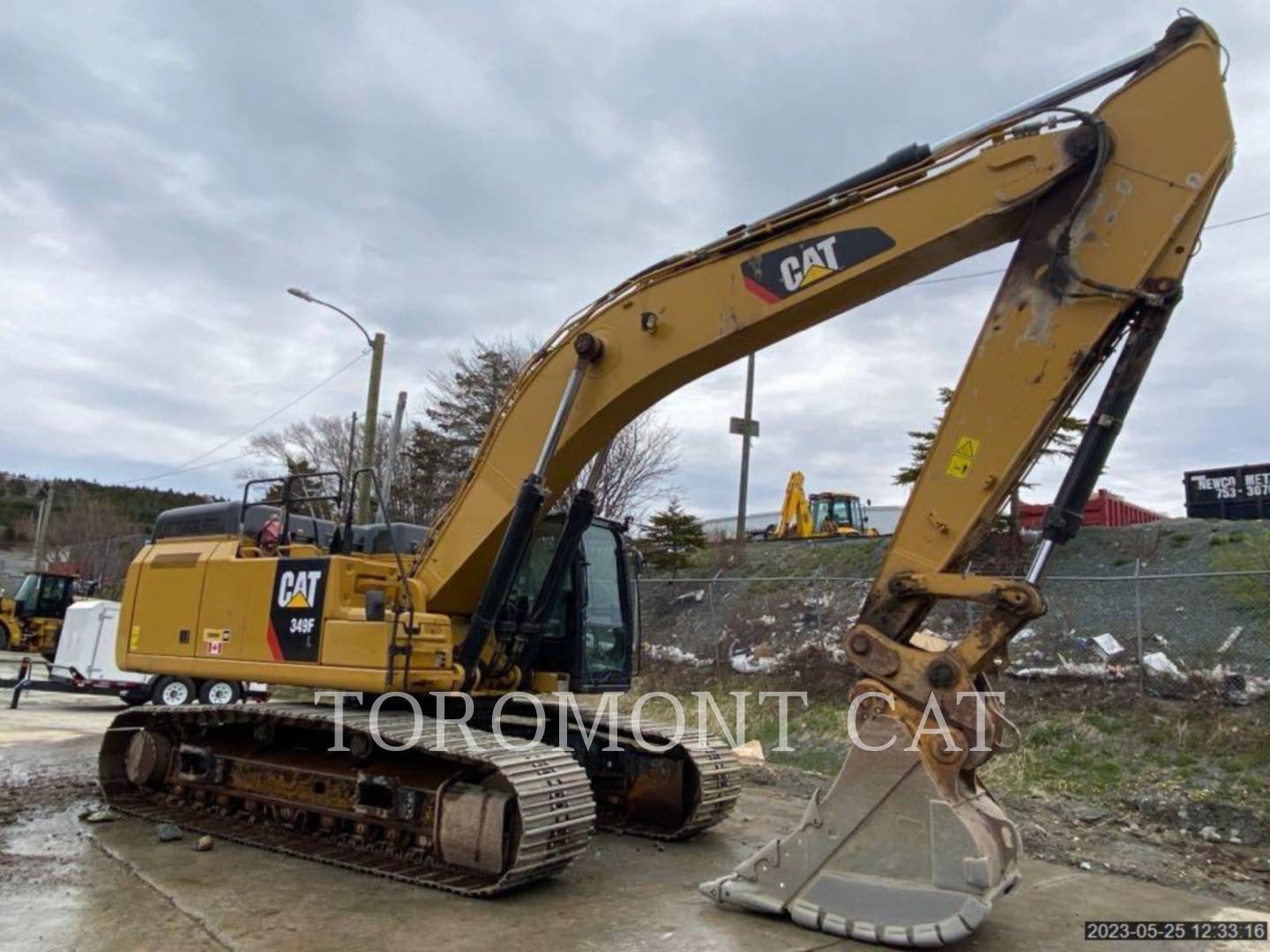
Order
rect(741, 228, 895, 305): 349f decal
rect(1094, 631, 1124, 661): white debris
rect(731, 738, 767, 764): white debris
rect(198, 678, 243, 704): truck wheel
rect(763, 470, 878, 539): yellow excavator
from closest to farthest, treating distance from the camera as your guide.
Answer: rect(741, 228, 895, 305): 349f decal → rect(731, 738, 767, 764): white debris → rect(1094, 631, 1124, 661): white debris → rect(198, 678, 243, 704): truck wheel → rect(763, 470, 878, 539): yellow excavator

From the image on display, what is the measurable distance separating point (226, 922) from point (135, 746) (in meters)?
3.34

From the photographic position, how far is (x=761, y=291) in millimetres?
5539

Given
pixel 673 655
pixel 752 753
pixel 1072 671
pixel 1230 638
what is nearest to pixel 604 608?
pixel 752 753

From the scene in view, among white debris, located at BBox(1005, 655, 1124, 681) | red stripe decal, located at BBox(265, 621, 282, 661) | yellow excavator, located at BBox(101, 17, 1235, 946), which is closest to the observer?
yellow excavator, located at BBox(101, 17, 1235, 946)

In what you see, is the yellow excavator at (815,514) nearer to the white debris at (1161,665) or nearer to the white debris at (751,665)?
the white debris at (751,665)

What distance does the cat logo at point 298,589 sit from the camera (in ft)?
21.3

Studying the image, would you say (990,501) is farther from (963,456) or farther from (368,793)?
(368,793)

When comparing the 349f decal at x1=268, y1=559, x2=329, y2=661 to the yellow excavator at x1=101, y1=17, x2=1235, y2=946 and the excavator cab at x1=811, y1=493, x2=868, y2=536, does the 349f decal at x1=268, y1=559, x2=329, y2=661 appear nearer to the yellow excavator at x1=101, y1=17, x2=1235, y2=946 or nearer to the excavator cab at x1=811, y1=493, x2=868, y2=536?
the yellow excavator at x1=101, y1=17, x2=1235, y2=946

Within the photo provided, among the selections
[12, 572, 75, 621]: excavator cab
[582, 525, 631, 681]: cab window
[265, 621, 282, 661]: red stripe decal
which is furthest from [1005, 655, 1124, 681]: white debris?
[12, 572, 75, 621]: excavator cab

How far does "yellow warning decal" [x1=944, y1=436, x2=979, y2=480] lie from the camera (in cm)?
492

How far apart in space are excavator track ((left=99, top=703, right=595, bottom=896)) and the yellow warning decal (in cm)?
281

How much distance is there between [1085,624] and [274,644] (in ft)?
32.5

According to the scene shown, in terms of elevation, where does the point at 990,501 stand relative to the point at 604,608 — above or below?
above

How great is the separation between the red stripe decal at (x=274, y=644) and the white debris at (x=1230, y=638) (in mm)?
9726
